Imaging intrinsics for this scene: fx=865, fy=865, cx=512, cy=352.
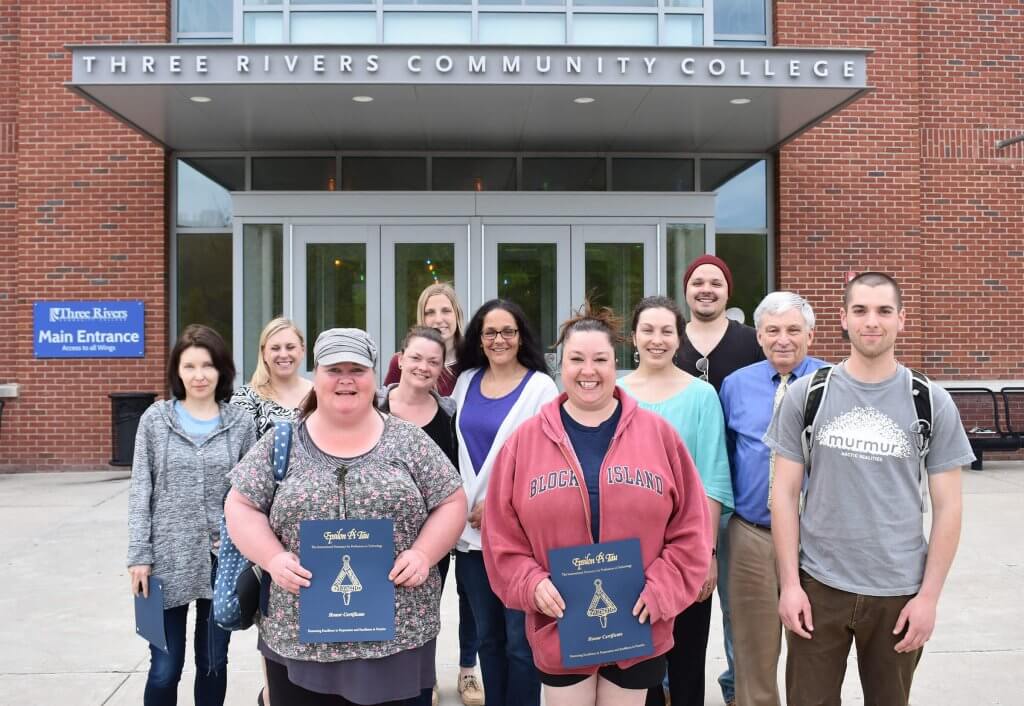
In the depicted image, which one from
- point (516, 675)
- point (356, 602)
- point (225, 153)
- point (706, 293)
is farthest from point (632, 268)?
point (356, 602)

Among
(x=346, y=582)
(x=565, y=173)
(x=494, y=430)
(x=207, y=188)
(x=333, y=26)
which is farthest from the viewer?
(x=565, y=173)

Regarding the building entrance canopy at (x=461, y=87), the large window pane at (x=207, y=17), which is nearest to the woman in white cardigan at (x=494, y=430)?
the building entrance canopy at (x=461, y=87)

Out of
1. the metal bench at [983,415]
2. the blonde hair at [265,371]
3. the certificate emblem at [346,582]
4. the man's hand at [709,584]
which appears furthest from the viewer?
the metal bench at [983,415]

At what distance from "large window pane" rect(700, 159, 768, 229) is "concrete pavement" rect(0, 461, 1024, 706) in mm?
4876

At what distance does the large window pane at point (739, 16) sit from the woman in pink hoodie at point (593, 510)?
991 centimetres

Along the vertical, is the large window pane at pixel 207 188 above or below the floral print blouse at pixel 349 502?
above

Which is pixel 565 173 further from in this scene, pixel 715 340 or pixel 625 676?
pixel 625 676

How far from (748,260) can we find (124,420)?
822cm

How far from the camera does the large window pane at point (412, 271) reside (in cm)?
1076

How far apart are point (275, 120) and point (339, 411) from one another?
327 inches

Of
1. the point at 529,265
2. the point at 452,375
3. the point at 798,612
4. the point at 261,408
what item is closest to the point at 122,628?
the point at 261,408

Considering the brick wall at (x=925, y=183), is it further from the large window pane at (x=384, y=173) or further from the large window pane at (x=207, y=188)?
the large window pane at (x=207, y=188)

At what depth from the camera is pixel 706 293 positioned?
3.97 metres

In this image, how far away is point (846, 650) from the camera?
2.86 metres
